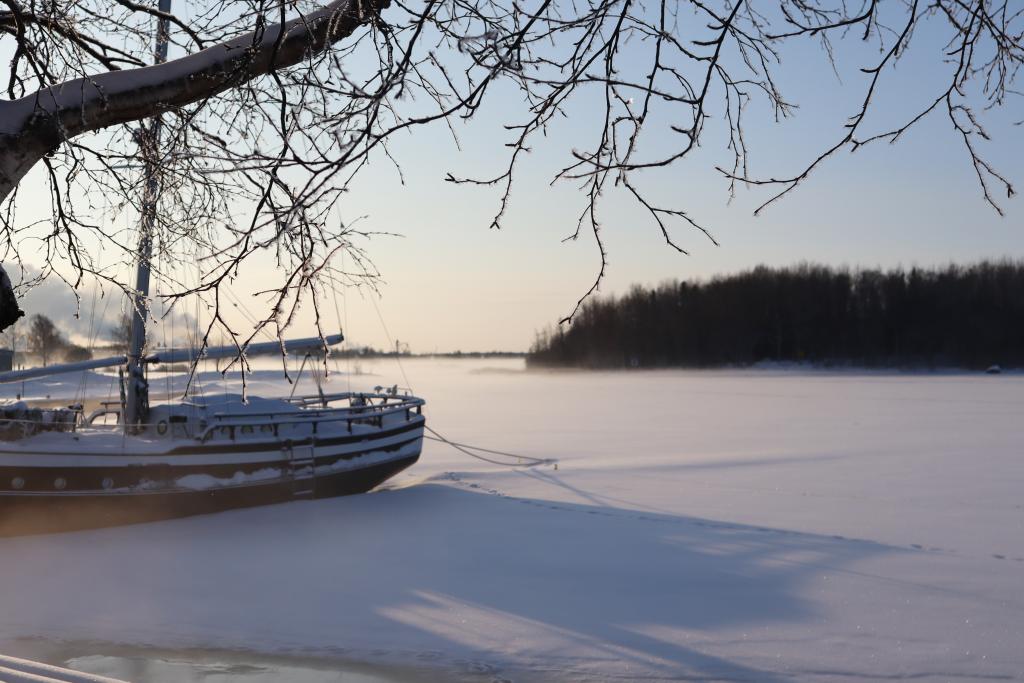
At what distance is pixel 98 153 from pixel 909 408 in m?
28.6

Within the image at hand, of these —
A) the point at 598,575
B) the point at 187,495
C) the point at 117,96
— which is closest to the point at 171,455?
the point at 187,495

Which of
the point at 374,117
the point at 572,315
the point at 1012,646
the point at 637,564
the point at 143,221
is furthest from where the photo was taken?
the point at 637,564

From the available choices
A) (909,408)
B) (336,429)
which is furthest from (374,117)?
(909,408)

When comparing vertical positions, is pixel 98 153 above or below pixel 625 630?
above

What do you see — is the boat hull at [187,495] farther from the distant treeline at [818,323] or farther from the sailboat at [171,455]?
the distant treeline at [818,323]

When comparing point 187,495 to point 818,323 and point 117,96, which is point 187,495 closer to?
point 117,96

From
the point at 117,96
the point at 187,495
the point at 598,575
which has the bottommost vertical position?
the point at 598,575

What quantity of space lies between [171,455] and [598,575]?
659 centimetres

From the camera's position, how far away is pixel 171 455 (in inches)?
472

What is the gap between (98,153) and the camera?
6.37m

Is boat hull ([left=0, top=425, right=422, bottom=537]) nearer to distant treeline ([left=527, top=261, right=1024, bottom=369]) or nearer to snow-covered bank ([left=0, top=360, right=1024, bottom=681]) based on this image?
snow-covered bank ([left=0, top=360, right=1024, bottom=681])

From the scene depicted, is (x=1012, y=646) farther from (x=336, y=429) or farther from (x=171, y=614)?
(x=336, y=429)

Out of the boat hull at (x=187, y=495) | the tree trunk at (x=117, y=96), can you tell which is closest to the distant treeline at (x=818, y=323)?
the boat hull at (x=187, y=495)

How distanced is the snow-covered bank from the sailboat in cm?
38
